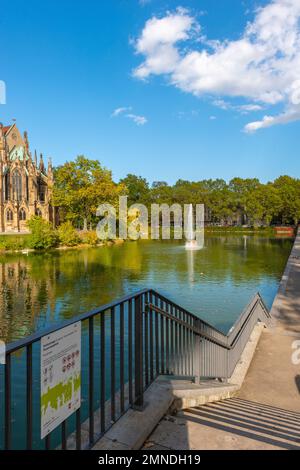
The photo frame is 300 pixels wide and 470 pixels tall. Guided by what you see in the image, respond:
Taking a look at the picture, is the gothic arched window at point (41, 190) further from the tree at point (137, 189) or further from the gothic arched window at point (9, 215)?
the tree at point (137, 189)

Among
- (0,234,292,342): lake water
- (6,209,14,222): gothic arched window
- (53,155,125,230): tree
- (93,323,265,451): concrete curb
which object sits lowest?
(0,234,292,342): lake water

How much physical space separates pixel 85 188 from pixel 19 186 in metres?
12.2

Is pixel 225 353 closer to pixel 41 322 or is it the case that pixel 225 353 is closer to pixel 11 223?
pixel 41 322

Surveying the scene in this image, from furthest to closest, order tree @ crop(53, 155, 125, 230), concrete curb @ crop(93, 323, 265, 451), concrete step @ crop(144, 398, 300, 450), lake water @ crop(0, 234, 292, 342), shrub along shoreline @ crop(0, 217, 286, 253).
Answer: tree @ crop(53, 155, 125, 230) < shrub along shoreline @ crop(0, 217, 286, 253) < lake water @ crop(0, 234, 292, 342) < concrete step @ crop(144, 398, 300, 450) < concrete curb @ crop(93, 323, 265, 451)

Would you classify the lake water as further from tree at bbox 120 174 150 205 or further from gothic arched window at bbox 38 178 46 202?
tree at bbox 120 174 150 205

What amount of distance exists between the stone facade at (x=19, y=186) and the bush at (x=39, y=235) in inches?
610

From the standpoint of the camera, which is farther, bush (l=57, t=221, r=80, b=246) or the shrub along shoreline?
bush (l=57, t=221, r=80, b=246)

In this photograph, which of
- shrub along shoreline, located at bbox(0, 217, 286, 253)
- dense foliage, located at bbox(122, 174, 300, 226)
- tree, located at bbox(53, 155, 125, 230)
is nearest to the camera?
shrub along shoreline, located at bbox(0, 217, 286, 253)

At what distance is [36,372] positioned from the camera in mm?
8477

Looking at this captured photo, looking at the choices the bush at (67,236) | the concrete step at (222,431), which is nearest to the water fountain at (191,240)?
the bush at (67,236)

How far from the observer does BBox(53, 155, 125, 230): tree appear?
54938mm

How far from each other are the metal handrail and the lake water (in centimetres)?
480

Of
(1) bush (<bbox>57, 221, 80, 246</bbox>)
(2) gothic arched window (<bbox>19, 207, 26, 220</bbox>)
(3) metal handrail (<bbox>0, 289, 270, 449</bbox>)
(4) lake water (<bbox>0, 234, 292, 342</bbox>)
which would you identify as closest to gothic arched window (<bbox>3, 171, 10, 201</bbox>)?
(2) gothic arched window (<bbox>19, 207, 26, 220</bbox>)
